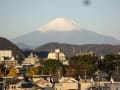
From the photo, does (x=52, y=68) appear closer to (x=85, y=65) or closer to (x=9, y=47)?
(x=85, y=65)

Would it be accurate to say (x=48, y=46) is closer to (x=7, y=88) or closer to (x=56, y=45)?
(x=56, y=45)

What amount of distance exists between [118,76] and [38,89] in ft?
34.5

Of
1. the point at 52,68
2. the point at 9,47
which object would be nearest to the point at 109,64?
the point at 52,68

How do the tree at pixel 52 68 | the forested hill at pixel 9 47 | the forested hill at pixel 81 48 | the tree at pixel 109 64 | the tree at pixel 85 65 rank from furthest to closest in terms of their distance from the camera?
the forested hill at pixel 81 48 → the forested hill at pixel 9 47 → the tree at pixel 109 64 → the tree at pixel 52 68 → the tree at pixel 85 65

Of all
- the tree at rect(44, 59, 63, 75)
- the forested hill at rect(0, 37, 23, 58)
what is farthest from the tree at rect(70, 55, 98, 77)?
the forested hill at rect(0, 37, 23, 58)

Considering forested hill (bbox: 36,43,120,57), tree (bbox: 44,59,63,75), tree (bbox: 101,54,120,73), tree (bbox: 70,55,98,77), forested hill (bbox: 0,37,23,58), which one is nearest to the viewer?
tree (bbox: 70,55,98,77)

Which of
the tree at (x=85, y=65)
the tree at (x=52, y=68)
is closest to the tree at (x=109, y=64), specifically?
the tree at (x=85, y=65)

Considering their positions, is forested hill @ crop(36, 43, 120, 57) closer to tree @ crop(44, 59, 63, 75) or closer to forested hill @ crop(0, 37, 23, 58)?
forested hill @ crop(0, 37, 23, 58)

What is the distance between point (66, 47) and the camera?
579ft

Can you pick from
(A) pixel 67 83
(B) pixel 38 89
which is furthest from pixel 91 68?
(B) pixel 38 89

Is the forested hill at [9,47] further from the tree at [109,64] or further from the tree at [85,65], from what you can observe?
the tree at [85,65]

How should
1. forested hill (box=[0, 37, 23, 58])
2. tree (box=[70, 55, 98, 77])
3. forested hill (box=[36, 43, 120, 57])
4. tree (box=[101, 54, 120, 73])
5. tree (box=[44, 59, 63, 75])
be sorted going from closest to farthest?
tree (box=[70, 55, 98, 77])
tree (box=[44, 59, 63, 75])
tree (box=[101, 54, 120, 73])
forested hill (box=[0, 37, 23, 58])
forested hill (box=[36, 43, 120, 57])

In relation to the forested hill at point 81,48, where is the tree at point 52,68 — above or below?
below

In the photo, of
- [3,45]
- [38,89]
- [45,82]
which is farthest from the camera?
[3,45]
